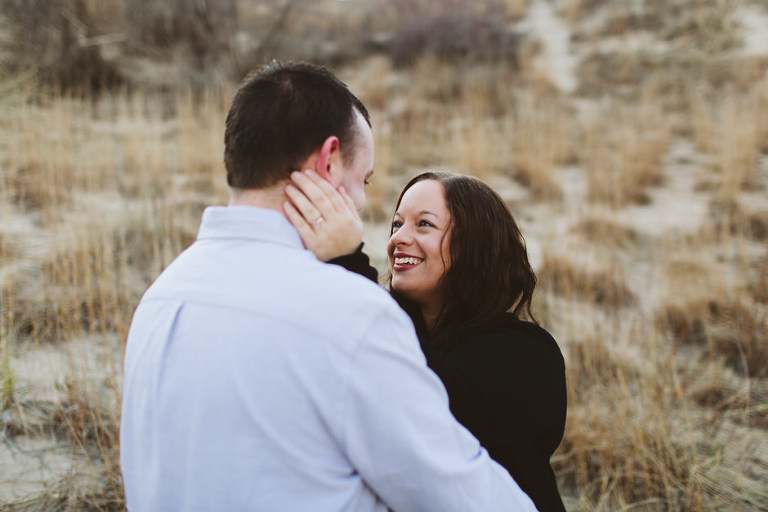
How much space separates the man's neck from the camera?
1.31 m

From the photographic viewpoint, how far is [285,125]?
1.29m

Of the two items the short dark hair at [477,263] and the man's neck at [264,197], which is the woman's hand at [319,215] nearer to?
the man's neck at [264,197]

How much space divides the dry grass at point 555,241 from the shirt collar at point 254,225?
1925 mm

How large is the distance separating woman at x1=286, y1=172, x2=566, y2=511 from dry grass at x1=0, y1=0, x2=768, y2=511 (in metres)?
1.41

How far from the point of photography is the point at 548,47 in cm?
1292

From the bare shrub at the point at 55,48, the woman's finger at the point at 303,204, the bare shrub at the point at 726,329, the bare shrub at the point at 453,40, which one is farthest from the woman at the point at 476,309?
the bare shrub at the point at 453,40

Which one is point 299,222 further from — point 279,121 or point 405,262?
point 405,262

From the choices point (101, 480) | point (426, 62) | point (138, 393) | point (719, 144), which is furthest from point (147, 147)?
point (719, 144)

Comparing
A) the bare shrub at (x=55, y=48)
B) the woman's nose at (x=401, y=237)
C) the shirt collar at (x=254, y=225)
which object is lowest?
the woman's nose at (x=401, y=237)

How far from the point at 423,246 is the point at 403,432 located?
115 cm

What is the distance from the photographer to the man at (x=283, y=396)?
1.09m

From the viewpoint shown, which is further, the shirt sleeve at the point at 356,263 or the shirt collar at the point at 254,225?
the shirt sleeve at the point at 356,263

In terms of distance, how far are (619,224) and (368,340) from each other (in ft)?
20.4

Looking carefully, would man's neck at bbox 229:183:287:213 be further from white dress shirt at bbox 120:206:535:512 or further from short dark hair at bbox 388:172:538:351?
short dark hair at bbox 388:172:538:351
